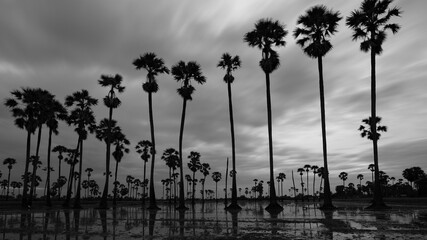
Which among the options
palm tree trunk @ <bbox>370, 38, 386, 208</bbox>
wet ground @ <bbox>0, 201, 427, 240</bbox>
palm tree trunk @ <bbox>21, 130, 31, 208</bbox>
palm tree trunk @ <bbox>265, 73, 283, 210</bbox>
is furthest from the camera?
palm tree trunk @ <bbox>21, 130, 31, 208</bbox>

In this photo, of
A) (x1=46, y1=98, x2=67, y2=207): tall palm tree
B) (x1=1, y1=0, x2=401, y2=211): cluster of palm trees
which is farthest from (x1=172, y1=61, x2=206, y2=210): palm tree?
(x1=46, y1=98, x2=67, y2=207): tall palm tree

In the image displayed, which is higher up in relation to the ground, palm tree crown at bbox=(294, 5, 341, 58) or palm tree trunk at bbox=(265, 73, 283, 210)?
palm tree crown at bbox=(294, 5, 341, 58)

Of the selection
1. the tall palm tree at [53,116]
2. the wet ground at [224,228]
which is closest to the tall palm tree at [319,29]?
the wet ground at [224,228]

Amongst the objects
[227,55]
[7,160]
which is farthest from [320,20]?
[7,160]

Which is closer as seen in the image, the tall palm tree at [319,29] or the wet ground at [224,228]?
the wet ground at [224,228]

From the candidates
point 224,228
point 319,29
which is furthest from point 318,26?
point 224,228

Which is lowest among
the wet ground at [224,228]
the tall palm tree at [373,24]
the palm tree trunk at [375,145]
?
the wet ground at [224,228]

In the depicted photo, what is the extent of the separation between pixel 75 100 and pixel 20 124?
8415 millimetres

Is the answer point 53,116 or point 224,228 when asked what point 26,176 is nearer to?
point 53,116

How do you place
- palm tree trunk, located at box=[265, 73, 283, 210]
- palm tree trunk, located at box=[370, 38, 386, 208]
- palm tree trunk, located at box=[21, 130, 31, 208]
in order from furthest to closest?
palm tree trunk, located at box=[21, 130, 31, 208] → palm tree trunk, located at box=[265, 73, 283, 210] → palm tree trunk, located at box=[370, 38, 386, 208]

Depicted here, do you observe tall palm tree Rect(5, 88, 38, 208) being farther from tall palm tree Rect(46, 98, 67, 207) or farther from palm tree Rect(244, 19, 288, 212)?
palm tree Rect(244, 19, 288, 212)

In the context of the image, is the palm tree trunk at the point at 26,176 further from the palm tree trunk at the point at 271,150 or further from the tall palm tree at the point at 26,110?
the palm tree trunk at the point at 271,150

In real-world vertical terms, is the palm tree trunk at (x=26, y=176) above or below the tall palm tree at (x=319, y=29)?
below

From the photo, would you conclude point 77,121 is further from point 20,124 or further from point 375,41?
point 375,41
